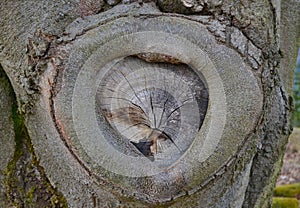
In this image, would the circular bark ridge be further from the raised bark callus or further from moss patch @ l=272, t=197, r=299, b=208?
moss patch @ l=272, t=197, r=299, b=208

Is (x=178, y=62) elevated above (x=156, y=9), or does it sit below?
below

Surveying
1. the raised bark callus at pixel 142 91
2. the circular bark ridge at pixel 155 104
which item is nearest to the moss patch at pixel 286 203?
the raised bark callus at pixel 142 91

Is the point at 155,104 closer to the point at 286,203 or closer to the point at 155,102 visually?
the point at 155,102

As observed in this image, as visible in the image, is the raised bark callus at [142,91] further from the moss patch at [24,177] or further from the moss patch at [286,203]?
the moss patch at [286,203]

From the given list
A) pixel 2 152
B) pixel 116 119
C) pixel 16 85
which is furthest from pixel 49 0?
pixel 2 152

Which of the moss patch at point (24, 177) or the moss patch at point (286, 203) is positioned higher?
the moss patch at point (24, 177)

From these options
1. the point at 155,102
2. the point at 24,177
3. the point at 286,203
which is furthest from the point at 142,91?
the point at 286,203

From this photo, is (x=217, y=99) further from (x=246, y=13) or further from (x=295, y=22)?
(x=295, y=22)
